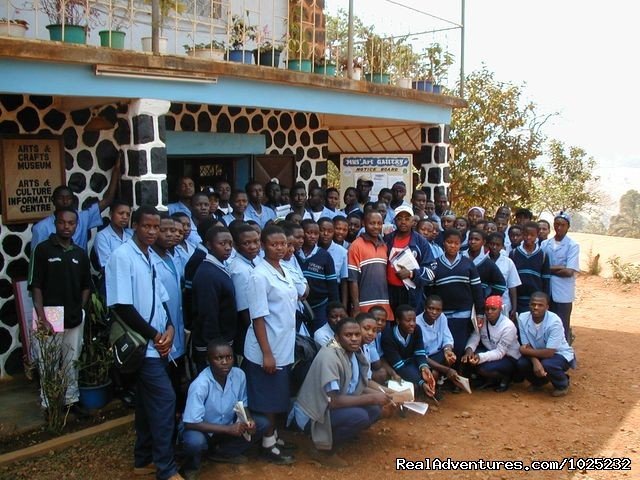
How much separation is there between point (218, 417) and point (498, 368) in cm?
287

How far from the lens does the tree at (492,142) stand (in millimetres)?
12461

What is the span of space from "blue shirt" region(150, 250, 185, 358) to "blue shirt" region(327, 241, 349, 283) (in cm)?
156

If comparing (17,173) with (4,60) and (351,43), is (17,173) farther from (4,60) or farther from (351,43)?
(351,43)

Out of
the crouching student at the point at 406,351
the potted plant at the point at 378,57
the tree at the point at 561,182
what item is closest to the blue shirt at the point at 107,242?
the crouching student at the point at 406,351

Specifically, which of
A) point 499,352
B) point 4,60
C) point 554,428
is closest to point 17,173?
point 4,60

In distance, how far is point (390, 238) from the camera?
614 cm

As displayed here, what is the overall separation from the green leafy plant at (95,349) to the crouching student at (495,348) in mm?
3102

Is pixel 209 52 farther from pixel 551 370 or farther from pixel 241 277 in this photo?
pixel 551 370

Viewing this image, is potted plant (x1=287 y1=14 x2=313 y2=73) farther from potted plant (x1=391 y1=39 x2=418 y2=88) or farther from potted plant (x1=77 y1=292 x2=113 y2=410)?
potted plant (x1=77 y1=292 x2=113 y2=410)

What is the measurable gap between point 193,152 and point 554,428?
4806mm

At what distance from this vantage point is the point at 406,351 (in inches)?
223

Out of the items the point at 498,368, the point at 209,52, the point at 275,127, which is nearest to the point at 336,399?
the point at 498,368

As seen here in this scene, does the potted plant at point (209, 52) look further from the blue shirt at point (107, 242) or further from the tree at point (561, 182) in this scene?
the tree at point (561, 182)

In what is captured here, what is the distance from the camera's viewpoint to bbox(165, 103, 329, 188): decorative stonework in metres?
7.75
